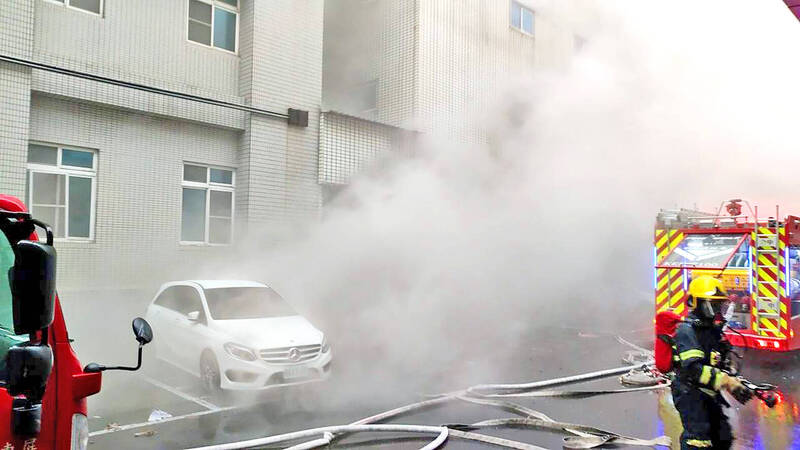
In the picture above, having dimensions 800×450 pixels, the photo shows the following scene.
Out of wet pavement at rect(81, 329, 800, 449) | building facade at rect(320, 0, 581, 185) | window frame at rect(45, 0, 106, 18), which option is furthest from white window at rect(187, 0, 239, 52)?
wet pavement at rect(81, 329, 800, 449)

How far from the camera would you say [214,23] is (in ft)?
33.3

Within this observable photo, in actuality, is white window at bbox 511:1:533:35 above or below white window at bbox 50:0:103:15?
above

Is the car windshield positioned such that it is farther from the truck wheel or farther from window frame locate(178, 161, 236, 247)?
window frame locate(178, 161, 236, 247)

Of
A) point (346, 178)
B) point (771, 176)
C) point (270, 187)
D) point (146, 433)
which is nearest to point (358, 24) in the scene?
point (346, 178)

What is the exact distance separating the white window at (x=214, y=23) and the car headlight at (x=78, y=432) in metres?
8.51

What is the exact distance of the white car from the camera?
6.23 metres

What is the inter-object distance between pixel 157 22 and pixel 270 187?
312 cm

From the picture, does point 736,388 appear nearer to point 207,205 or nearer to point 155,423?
point 155,423

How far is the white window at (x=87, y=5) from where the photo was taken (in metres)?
8.50

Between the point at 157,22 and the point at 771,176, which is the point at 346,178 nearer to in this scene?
the point at 157,22

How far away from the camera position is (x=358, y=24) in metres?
13.3

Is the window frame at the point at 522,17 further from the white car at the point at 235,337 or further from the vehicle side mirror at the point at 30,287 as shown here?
the vehicle side mirror at the point at 30,287

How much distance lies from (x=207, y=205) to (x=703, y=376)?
836 centimetres

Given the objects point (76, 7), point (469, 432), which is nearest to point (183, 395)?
point (469, 432)
